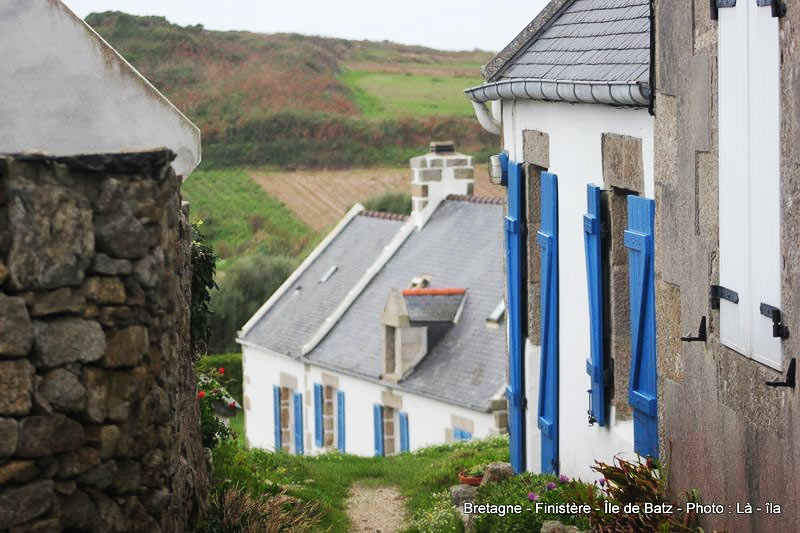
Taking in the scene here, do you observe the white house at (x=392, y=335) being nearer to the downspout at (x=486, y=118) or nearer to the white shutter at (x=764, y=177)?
the downspout at (x=486, y=118)

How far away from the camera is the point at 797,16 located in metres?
5.27

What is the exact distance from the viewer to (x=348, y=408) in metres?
22.8

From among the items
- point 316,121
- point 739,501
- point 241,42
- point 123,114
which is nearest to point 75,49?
point 123,114

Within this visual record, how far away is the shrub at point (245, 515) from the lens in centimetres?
774

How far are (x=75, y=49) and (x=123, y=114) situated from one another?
47 cm

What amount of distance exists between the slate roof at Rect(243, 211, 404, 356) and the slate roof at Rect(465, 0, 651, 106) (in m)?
14.5

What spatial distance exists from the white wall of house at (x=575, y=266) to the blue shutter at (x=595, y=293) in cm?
10

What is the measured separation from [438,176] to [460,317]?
14.8 ft

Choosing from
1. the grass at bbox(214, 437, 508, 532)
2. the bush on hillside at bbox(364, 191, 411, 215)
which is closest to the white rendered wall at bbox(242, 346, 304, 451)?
the grass at bbox(214, 437, 508, 532)

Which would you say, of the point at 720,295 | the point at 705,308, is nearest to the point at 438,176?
the point at 705,308

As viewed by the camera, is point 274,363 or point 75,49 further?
point 274,363

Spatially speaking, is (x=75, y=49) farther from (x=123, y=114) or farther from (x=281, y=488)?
(x=281, y=488)

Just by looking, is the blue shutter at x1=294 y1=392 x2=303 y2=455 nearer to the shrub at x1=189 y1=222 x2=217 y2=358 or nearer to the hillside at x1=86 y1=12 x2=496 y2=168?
the shrub at x1=189 y1=222 x2=217 y2=358

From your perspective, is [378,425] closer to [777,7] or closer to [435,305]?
[435,305]
